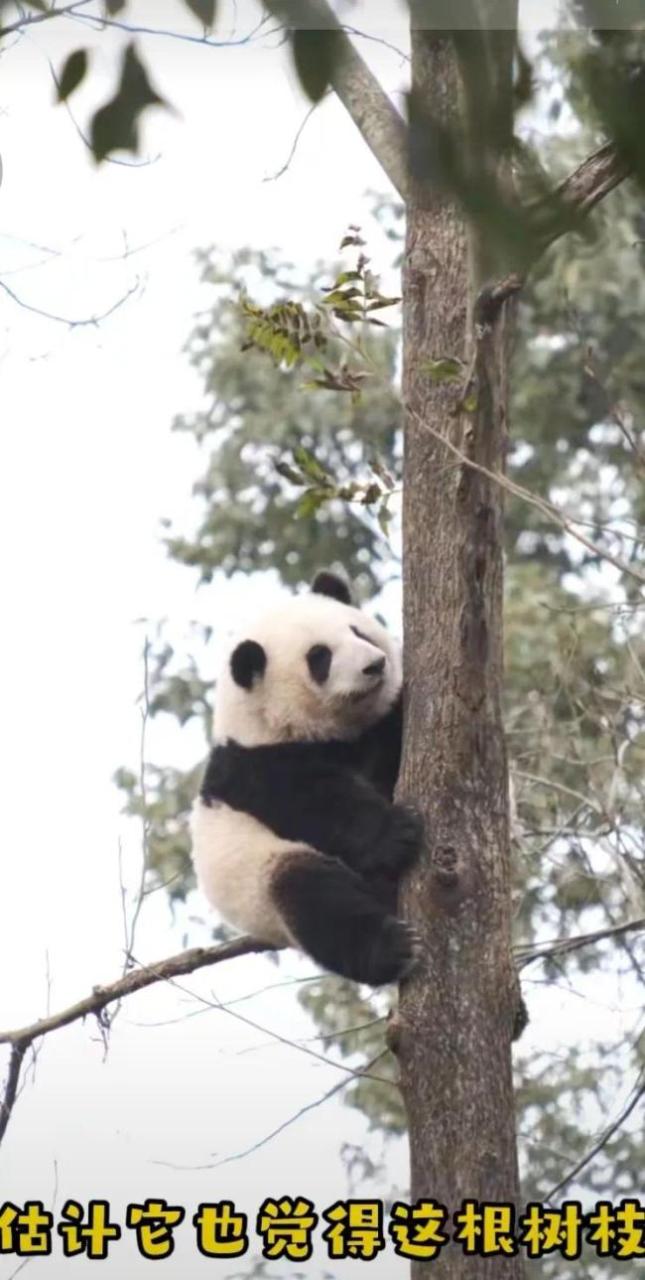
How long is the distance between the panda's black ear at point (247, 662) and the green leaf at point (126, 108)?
3692mm

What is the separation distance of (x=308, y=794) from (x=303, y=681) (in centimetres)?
40

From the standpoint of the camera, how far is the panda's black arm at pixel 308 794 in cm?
408

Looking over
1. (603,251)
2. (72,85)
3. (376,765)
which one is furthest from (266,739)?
A: (603,251)

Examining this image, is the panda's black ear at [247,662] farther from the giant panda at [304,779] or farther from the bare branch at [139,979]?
the bare branch at [139,979]

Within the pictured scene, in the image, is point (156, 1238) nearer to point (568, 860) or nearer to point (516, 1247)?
point (516, 1247)

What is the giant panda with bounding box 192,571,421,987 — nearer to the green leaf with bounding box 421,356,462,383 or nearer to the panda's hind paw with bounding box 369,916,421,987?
the panda's hind paw with bounding box 369,916,421,987

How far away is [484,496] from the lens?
3656 millimetres

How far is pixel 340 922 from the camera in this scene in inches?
161

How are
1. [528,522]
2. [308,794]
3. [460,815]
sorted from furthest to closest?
[528,522]
[308,794]
[460,815]

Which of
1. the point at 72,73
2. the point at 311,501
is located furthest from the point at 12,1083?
the point at 72,73

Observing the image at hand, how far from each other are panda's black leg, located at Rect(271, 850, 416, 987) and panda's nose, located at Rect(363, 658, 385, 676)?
0.49m

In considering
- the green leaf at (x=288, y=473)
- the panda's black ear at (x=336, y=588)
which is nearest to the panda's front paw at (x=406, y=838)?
the green leaf at (x=288, y=473)

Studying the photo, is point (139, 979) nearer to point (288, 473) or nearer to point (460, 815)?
point (460, 815)

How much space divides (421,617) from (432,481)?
32 centimetres
